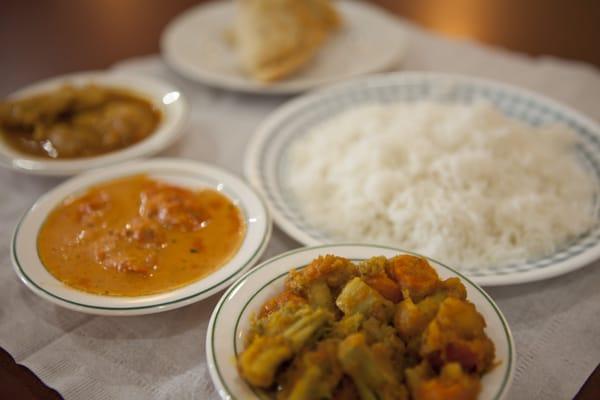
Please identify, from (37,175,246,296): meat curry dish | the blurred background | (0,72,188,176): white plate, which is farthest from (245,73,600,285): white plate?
the blurred background

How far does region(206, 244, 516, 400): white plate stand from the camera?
53.7 inches

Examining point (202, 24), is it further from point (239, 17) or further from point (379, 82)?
point (379, 82)

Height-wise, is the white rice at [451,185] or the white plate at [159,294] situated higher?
the white rice at [451,185]

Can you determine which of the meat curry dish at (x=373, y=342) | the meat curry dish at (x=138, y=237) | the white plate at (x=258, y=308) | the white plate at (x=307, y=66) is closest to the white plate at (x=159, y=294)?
the meat curry dish at (x=138, y=237)

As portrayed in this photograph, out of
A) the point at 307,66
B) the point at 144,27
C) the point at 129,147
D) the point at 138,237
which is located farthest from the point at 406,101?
the point at 144,27

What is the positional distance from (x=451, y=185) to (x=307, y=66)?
5.31 ft

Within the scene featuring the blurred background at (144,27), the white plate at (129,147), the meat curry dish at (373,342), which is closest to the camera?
the meat curry dish at (373,342)

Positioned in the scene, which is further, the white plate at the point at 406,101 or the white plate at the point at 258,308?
the white plate at the point at 406,101

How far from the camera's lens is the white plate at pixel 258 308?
1365 mm

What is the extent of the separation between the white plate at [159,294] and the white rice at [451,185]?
0.35 m

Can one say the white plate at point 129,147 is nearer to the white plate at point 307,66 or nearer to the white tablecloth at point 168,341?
the white tablecloth at point 168,341

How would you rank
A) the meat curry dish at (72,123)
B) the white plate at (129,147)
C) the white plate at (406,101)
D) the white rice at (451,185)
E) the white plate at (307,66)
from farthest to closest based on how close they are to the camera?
the white plate at (307,66) → the meat curry dish at (72,123) → the white plate at (129,147) → the white rice at (451,185) → the white plate at (406,101)

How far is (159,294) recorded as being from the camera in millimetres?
1787

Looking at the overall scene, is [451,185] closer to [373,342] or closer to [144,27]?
[373,342]
